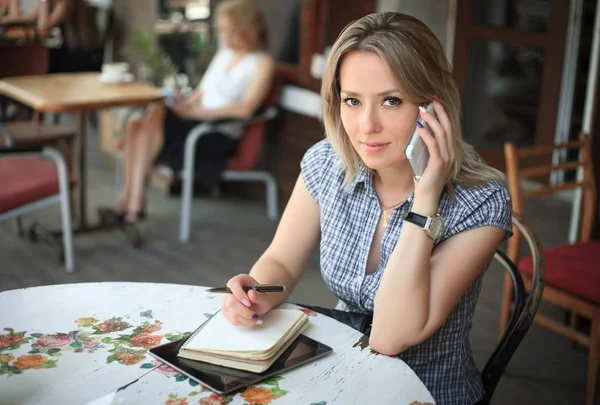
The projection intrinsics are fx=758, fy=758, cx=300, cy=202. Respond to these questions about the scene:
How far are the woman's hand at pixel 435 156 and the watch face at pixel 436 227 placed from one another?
0.04m

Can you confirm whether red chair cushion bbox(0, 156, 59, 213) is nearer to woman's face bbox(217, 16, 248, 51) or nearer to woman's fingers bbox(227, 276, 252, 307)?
woman's face bbox(217, 16, 248, 51)

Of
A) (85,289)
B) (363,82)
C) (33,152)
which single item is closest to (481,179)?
(363,82)

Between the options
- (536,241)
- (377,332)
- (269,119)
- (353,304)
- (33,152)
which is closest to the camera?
(377,332)

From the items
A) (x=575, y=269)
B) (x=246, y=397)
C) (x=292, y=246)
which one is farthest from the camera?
(x=575, y=269)

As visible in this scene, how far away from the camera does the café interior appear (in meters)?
2.74

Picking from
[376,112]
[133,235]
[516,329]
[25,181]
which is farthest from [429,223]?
[133,235]

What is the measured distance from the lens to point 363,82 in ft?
4.67

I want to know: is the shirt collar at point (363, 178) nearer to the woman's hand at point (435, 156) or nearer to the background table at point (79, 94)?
the woman's hand at point (435, 156)

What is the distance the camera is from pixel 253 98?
4.03m

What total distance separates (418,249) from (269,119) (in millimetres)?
2994

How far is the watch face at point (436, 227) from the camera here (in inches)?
54.3

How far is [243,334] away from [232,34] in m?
3.01

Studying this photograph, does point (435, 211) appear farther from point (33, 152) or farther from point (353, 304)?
point (33, 152)

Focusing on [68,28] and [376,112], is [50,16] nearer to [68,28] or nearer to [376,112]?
[68,28]
